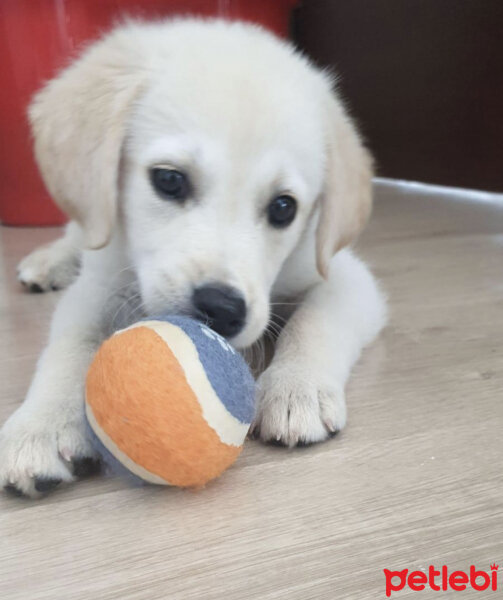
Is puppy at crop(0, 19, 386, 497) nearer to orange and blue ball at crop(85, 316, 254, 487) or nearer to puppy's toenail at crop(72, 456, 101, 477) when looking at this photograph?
puppy's toenail at crop(72, 456, 101, 477)

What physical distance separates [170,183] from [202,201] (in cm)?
10

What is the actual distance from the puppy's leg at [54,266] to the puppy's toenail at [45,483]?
1497 millimetres

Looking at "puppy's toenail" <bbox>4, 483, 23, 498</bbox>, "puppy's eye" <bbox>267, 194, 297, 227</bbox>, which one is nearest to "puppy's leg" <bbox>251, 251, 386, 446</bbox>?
"puppy's eye" <bbox>267, 194, 297, 227</bbox>

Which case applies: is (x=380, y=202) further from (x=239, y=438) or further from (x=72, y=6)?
(x=239, y=438)

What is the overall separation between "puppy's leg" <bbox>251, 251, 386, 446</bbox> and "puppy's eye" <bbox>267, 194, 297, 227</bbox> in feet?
0.87

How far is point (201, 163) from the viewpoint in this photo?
1516 millimetres

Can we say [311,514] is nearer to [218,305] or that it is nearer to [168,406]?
[168,406]

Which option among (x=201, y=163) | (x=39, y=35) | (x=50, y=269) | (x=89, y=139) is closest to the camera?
(x=201, y=163)

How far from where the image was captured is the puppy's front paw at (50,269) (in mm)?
2627

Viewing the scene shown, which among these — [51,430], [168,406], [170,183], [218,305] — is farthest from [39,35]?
→ [168,406]

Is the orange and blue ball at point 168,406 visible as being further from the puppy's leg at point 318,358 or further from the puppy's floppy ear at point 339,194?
the puppy's floppy ear at point 339,194

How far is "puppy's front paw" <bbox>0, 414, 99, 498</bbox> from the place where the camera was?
117cm

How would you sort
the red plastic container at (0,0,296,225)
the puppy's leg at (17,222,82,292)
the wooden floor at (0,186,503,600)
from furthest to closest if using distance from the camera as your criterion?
the red plastic container at (0,0,296,225) → the puppy's leg at (17,222,82,292) → the wooden floor at (0,186,503,600)

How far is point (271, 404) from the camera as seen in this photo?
4.65 ft
